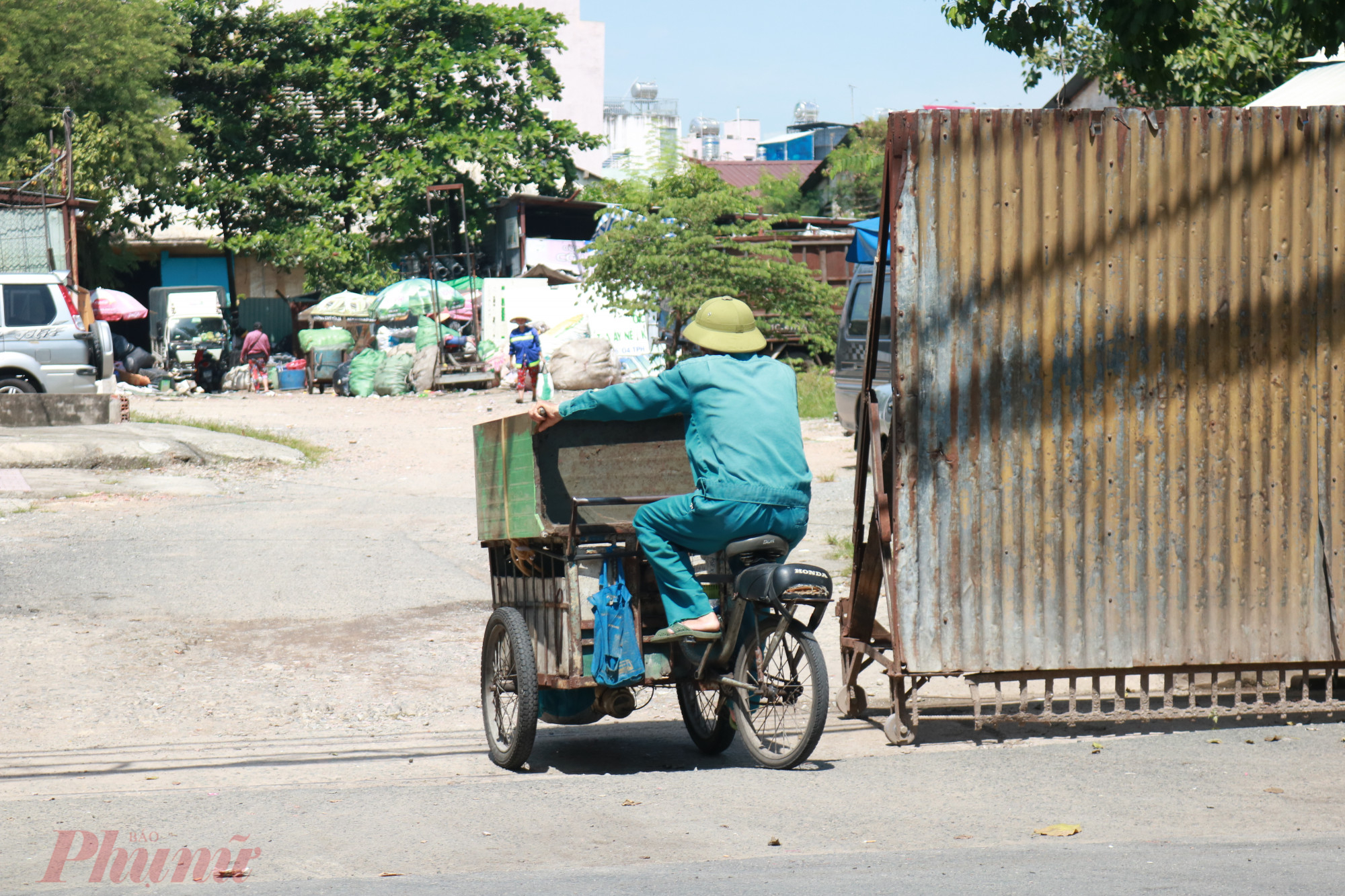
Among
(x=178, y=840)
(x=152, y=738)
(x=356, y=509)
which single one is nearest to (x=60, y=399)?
(x=356, y=509)

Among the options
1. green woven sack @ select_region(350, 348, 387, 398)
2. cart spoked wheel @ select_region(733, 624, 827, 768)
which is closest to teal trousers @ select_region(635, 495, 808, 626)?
cart spoked wheel @ select_region(733, 624, 827, 768)

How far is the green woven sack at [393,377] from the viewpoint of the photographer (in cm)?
2814

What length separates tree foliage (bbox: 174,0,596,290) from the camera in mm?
36594

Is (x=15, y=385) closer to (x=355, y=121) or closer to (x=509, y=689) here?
(x=509, y=689)

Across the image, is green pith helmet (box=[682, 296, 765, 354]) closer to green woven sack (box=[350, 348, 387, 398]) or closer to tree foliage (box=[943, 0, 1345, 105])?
tree foliage (box=[943, 0, 1345, 105])

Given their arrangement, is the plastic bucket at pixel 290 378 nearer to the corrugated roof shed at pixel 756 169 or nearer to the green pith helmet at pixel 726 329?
the green pith helmet at pixel 726 329

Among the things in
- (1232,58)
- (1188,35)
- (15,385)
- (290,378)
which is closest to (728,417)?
(1188,35)

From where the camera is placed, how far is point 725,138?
85.8 metres

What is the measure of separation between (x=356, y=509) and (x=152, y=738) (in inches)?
277

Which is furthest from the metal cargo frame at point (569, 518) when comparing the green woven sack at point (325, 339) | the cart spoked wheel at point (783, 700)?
the green woven sack at point (325, 339)

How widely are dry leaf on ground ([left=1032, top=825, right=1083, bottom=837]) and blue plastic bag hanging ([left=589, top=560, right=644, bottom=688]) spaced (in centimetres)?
156

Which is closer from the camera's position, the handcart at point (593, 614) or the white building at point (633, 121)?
the handcart at point (593, 614)

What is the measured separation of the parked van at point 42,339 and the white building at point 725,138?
66019mm

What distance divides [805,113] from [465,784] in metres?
87.9
